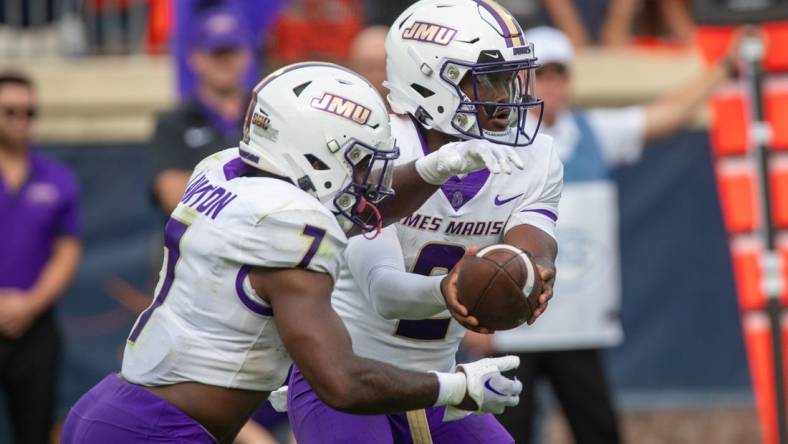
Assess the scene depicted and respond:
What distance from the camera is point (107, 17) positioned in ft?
30.6

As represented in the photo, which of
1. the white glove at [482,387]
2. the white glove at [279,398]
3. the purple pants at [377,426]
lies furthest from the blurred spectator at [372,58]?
the white glove at [482,387]

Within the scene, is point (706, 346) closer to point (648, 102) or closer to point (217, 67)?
point (648, 102)

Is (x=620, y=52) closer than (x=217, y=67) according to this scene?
No

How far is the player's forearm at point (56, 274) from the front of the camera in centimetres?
688

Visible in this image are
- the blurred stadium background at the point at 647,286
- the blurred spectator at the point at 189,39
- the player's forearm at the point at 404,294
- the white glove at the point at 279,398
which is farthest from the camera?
the blurred stadium background at the point at 647,286

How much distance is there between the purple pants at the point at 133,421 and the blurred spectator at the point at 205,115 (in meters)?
2.36

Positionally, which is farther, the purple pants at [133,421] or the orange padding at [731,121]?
the orange padding at [731,121]

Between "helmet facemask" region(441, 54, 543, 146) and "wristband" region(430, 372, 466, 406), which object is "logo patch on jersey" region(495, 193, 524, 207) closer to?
"helmet facemask" region(441, 54, 543, 146)

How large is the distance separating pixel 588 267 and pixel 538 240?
2185mm

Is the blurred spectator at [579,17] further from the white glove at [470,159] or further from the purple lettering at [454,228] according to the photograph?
the white glove at [470,159]

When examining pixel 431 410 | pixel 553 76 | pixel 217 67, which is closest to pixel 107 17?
pixel 217 67

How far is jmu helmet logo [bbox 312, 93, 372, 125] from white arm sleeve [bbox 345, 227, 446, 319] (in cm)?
41

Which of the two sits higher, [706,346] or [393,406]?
[393,406]

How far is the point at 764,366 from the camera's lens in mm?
6500
